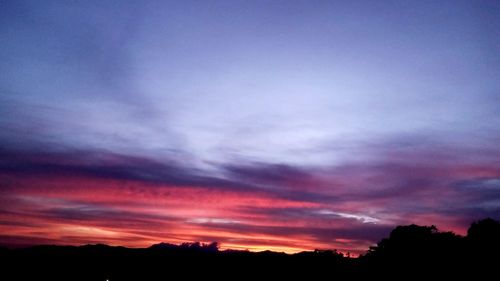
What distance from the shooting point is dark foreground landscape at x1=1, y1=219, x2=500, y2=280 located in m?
35.0

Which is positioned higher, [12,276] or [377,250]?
[377,250]

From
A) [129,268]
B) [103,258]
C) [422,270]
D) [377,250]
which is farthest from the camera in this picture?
[377,250]

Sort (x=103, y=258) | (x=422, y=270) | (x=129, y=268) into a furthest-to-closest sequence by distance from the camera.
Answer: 1. (x=103, y=258)
2. (x=129, y=268)
3. (x=422, y=270)

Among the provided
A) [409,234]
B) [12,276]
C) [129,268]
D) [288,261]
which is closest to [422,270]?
[288,261]

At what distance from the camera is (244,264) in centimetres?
4241

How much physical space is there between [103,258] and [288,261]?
21.0m

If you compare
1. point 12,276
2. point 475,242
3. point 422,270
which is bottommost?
point 12,276

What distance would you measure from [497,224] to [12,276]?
5964cm

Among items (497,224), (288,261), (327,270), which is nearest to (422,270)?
(327,270)

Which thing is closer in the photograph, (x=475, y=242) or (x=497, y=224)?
(x=475, y=242)

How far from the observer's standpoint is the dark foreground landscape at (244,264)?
35.0 meters

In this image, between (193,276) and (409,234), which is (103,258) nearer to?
(193,276)

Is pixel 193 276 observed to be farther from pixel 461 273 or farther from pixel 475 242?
pixel 475 242

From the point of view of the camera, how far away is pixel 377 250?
5188 centimetres
